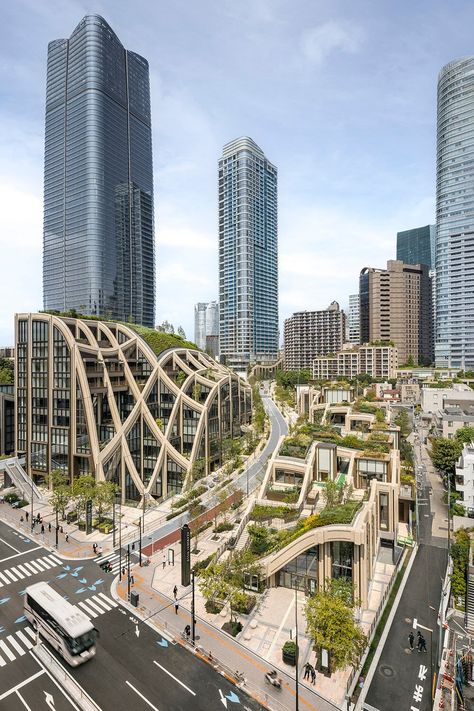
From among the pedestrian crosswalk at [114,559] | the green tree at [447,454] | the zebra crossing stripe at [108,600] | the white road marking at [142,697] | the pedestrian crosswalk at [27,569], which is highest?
the green tree at [447,454]

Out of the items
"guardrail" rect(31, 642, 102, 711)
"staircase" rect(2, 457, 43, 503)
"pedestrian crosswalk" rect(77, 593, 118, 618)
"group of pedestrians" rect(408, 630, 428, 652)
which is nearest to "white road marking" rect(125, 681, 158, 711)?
"guardrail" rect(31, 642, 102, 711)

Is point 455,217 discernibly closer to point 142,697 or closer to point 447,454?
point 447,454

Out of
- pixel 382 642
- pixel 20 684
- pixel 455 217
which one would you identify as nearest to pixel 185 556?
pixel 20 684

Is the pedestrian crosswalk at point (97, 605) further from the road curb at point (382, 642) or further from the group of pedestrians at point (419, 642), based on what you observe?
the group of pedestrians at point (419, 642)

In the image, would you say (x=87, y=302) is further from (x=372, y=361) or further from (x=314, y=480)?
(x=314, y=480)

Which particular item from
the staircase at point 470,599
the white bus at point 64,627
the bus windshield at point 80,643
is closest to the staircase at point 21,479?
the white bus at point 64,627
